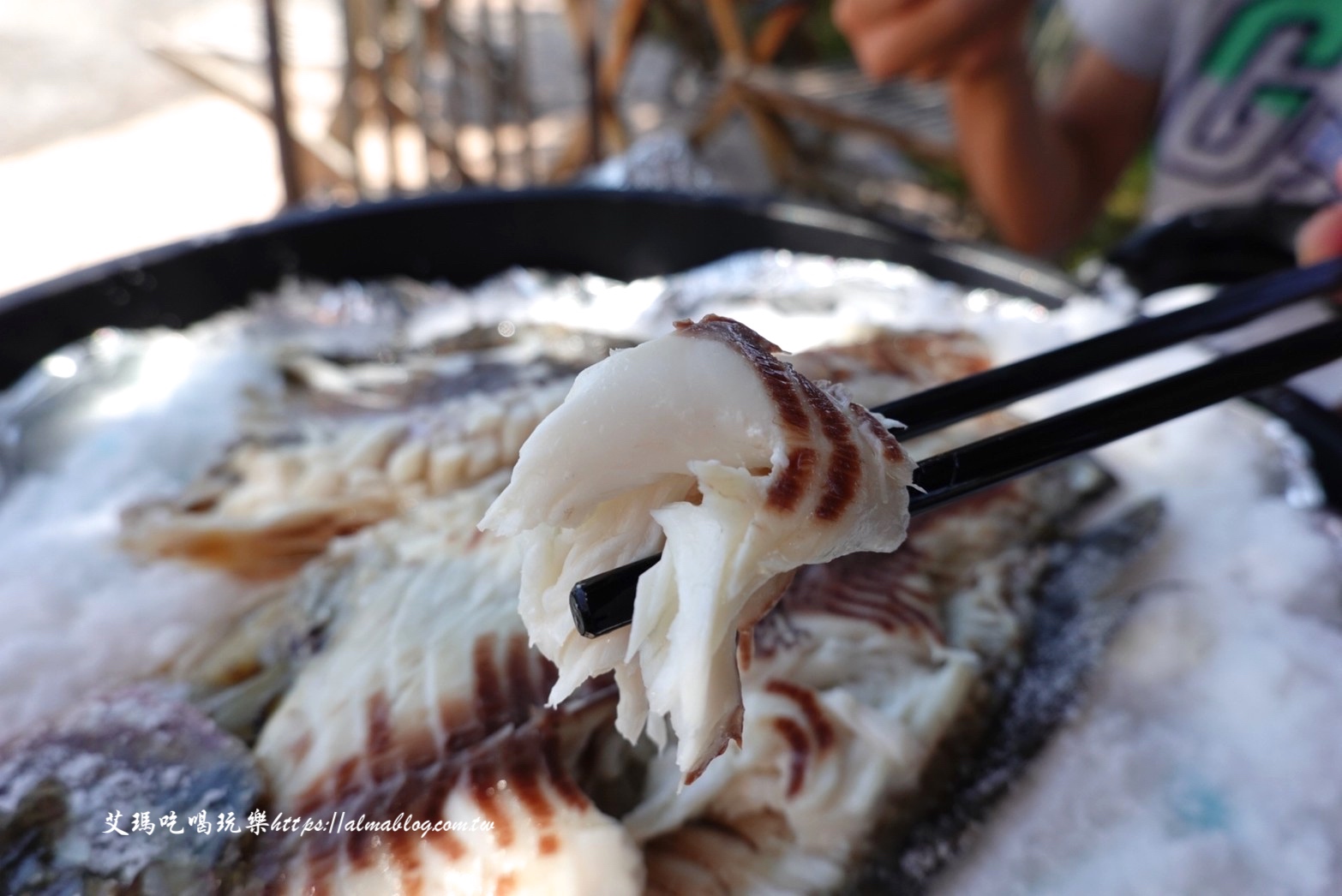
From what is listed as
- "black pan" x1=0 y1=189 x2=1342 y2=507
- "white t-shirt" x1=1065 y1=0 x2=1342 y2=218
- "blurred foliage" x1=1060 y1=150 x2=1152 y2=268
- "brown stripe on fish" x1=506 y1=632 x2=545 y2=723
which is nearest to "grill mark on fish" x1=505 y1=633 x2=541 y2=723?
"brown stripe on fish" x1=506 y1=632 x2=545 y2=723

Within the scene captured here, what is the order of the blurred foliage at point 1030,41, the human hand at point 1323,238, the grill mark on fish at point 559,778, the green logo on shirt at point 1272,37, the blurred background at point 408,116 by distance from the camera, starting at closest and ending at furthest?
1. the grill mark on fish at point 559,778
2. the human hand at point 1323,238
3. the green logo on shirt at point 1272,37
4. the blurred background at point 408,116
5. the blurred foliage at point 1030,41

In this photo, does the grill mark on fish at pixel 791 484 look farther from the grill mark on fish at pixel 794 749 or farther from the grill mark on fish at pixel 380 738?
the grill mark on fish at pixel 380 738

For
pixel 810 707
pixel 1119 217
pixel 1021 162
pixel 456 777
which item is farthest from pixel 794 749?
pixel 1119 217

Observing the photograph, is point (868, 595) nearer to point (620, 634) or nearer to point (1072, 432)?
point (1072, 432)

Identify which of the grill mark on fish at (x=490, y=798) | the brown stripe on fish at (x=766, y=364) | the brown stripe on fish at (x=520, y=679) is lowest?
the grill mark on fish at (x=490, y=798)

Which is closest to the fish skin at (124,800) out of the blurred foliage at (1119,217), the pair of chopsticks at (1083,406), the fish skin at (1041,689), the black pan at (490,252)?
the pair of chopsticks at (1083,406)

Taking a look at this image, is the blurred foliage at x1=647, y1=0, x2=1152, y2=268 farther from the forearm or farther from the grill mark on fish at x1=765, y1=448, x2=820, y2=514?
the grill mark on fish at x1=765, y1=448, x2=820, y2=514
